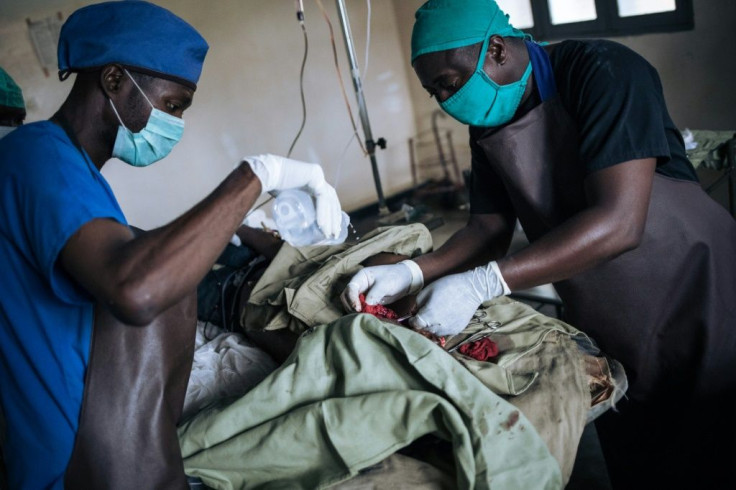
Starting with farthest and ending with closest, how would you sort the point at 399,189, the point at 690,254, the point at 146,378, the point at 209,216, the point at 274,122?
the point at 399,189 < the point at 274,122 < the point at 690,254 < the point at 146,378 < the point at 209,216

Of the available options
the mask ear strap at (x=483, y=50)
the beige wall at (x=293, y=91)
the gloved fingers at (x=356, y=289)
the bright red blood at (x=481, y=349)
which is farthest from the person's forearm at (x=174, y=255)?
the beige wall at (x=293, y=91)

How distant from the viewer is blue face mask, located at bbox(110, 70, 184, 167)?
4.24 feet

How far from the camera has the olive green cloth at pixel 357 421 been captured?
41.1 inches

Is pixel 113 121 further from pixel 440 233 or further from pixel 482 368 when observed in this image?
pixel 440 233

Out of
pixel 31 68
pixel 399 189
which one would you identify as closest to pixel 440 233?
pixel 399 189

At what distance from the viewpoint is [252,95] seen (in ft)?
16.1

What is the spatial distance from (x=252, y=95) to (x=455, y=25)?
12.2 ft

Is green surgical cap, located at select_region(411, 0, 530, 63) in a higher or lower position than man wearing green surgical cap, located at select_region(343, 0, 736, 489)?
higher

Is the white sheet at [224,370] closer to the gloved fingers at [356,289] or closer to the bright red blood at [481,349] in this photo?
the gloved fingers at [356,289]

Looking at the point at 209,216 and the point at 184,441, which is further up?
the point at 209,216

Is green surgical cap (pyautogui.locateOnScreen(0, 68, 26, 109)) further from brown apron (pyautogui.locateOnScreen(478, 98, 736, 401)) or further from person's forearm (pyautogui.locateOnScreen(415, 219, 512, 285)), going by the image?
brown apron (pyautogui.locateOnScreen(478, 98, 736, 401))

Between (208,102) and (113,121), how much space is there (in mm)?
3587

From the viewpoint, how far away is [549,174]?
1.50 m

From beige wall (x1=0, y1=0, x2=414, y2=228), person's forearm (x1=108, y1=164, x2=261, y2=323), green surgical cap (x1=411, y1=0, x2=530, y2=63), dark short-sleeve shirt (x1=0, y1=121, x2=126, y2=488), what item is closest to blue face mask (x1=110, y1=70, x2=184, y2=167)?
dark short-sleeve shirt (x1=0, y1=121, x2=126, y2=488)
